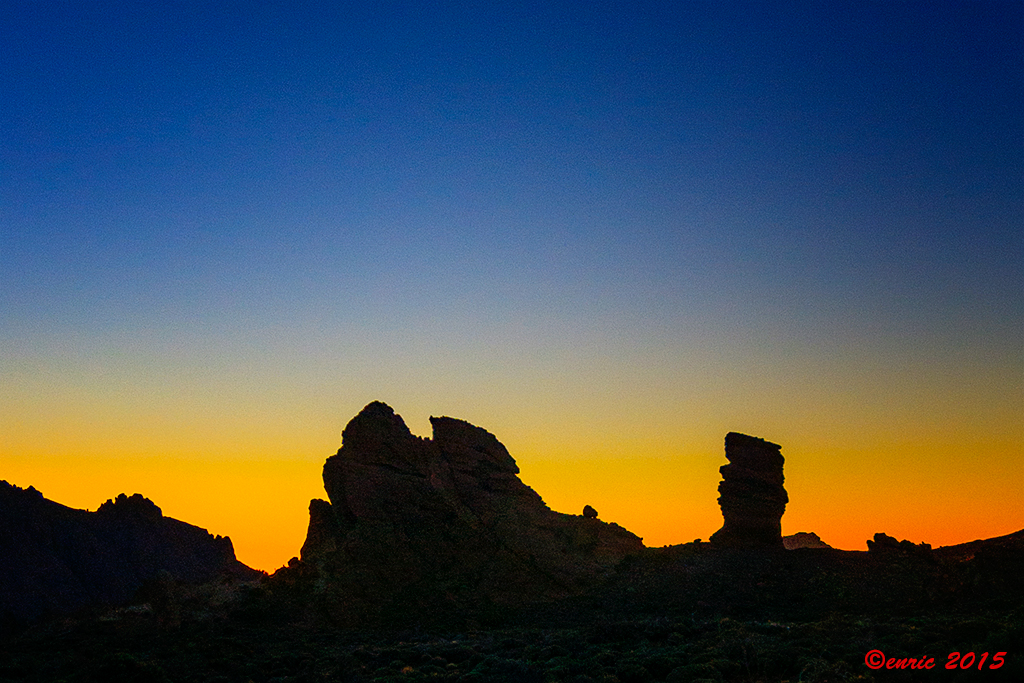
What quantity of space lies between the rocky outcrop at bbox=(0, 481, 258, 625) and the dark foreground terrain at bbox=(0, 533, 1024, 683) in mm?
9725

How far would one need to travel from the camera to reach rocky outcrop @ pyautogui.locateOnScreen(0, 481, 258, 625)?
77.9 metres

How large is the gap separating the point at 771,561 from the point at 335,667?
42.6 m

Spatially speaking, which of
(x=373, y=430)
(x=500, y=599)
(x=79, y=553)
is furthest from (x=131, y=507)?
(x=500, y=599)

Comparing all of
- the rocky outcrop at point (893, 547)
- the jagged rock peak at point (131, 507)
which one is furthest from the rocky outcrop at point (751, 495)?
the jagged rock peak at point (131, 507)

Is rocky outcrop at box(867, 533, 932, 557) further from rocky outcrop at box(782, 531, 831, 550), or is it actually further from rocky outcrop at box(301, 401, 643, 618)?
rocky outcrop at box(782, 531, 831, 550)

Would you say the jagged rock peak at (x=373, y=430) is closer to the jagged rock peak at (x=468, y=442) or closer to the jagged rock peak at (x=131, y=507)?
the jagged rock peak at (x=468, y=442)

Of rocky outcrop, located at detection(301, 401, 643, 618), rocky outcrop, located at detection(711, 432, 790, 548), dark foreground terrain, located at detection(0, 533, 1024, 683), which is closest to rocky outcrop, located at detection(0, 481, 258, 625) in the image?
dark foreground terrain, located at detection(0, 533, 1024, 683)

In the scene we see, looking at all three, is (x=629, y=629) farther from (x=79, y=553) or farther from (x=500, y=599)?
(x=79, y=553)

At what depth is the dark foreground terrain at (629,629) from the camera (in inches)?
1288

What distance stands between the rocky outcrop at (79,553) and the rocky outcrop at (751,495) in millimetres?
50020

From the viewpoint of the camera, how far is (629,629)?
44.5 meters

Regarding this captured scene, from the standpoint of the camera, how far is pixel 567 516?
72188 millimetres

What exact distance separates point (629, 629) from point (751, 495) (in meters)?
32.4

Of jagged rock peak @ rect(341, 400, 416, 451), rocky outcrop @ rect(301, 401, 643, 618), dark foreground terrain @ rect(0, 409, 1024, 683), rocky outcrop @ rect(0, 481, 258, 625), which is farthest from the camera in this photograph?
rocky outcrop @ rect(0, 481, 258, 625)
